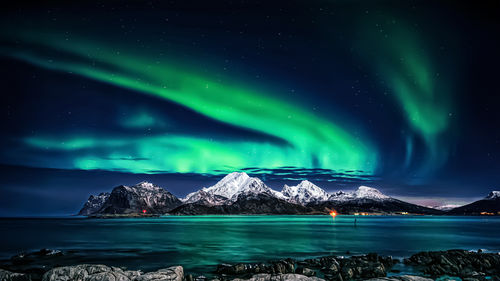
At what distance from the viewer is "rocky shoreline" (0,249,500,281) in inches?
811

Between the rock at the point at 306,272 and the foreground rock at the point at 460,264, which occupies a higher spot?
the foreground rock at the point at 460,264

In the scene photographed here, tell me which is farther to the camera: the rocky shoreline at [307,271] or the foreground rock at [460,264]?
the foreground rock at [460,264]

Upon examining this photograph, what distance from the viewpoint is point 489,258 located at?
32.6 metres

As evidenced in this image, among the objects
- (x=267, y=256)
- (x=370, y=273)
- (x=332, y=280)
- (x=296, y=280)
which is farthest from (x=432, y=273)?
(x=267, y=256)

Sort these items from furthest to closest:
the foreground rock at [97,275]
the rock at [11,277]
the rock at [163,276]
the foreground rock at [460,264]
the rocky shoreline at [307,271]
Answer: the foreground rock at [460,264] → the rock at [11,277] → the rocky shoreline at [307,271] → the rock at [163,276] → the foreground rock at [97,275]

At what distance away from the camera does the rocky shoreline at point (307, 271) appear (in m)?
20.6

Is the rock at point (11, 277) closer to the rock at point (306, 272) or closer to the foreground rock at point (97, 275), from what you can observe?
the foreground rock at point (97, 275)

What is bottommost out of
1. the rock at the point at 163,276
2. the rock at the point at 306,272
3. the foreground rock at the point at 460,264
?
the rock at the point at 306,272

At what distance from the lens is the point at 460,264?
30391mm

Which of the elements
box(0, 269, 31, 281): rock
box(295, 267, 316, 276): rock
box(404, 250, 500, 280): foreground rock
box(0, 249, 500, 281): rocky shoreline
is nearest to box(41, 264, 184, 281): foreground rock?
box(0, 249, 500, 281): rocky shoreline

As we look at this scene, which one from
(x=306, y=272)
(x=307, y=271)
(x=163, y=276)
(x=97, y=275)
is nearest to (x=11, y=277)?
(x=97, y=275)

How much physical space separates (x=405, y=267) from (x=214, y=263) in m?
19.8

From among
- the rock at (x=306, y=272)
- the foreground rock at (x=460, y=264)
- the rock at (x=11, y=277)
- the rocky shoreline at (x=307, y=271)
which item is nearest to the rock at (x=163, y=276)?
the rocky shoreline at (x=307, y=271)

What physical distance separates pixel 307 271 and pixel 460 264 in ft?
51.1
